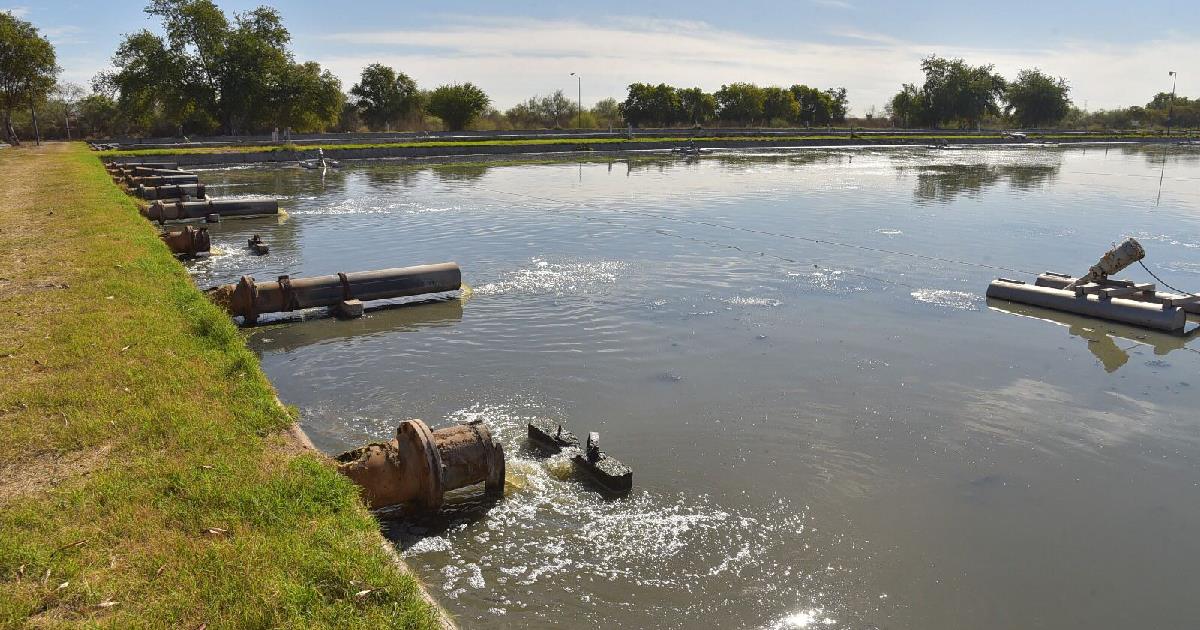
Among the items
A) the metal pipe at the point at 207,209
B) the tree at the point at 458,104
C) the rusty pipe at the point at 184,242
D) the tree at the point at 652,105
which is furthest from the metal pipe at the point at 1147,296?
the tree at the point at 652,105

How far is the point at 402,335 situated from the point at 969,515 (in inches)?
306

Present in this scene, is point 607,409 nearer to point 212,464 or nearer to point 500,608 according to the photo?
point 500,608

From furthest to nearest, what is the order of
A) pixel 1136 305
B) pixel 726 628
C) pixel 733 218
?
pixel 733 218 < pixel 1136 305 < pixel 726 628

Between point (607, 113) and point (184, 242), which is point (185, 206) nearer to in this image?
point (184, 242)

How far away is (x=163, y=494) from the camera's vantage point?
4879 millimetres

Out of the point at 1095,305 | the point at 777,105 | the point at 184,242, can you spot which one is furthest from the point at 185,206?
the point at 777,105

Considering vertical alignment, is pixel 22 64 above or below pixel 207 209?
above

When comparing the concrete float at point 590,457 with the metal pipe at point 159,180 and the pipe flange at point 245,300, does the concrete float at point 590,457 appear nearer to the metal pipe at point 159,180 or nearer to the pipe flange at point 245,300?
the pipe flange at point 245,300

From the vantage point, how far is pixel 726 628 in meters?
4.99

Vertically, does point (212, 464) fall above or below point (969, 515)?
above

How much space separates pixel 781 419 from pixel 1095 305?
736 centimetres

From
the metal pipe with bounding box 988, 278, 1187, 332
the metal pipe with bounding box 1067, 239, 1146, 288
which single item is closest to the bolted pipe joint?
the metal pipe with bounding box 988, 278, 1187, 332

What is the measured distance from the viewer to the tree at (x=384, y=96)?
265 feet

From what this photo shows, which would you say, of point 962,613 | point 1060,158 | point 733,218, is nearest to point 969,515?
point 962,613
